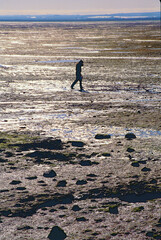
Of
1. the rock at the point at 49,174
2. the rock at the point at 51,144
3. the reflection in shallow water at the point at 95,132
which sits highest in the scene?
the rock at the point at 49,174

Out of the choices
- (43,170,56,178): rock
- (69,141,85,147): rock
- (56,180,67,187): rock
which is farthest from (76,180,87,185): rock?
(69,141,85,147): rock

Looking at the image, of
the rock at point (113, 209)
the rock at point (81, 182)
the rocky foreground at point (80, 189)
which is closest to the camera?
the rocky foreground at point (80, 189)

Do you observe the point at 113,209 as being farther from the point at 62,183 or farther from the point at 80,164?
the point at 80,164

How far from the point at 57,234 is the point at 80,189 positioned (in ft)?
5.99

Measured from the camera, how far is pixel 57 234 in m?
5.74

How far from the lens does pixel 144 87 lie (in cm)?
2042

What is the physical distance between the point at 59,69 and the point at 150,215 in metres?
23.0

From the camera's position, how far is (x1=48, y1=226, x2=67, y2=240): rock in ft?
18.7

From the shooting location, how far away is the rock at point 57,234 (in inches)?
225

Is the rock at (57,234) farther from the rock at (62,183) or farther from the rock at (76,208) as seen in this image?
the rock at (62,183)

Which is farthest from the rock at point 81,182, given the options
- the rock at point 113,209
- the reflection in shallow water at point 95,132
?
the reflection in shallow water at point 95,132

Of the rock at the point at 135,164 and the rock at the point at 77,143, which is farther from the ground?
the rock at the point at 77,143

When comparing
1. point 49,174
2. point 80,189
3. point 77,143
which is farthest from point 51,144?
point 80,189

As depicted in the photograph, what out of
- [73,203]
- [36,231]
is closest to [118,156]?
[73,203]
